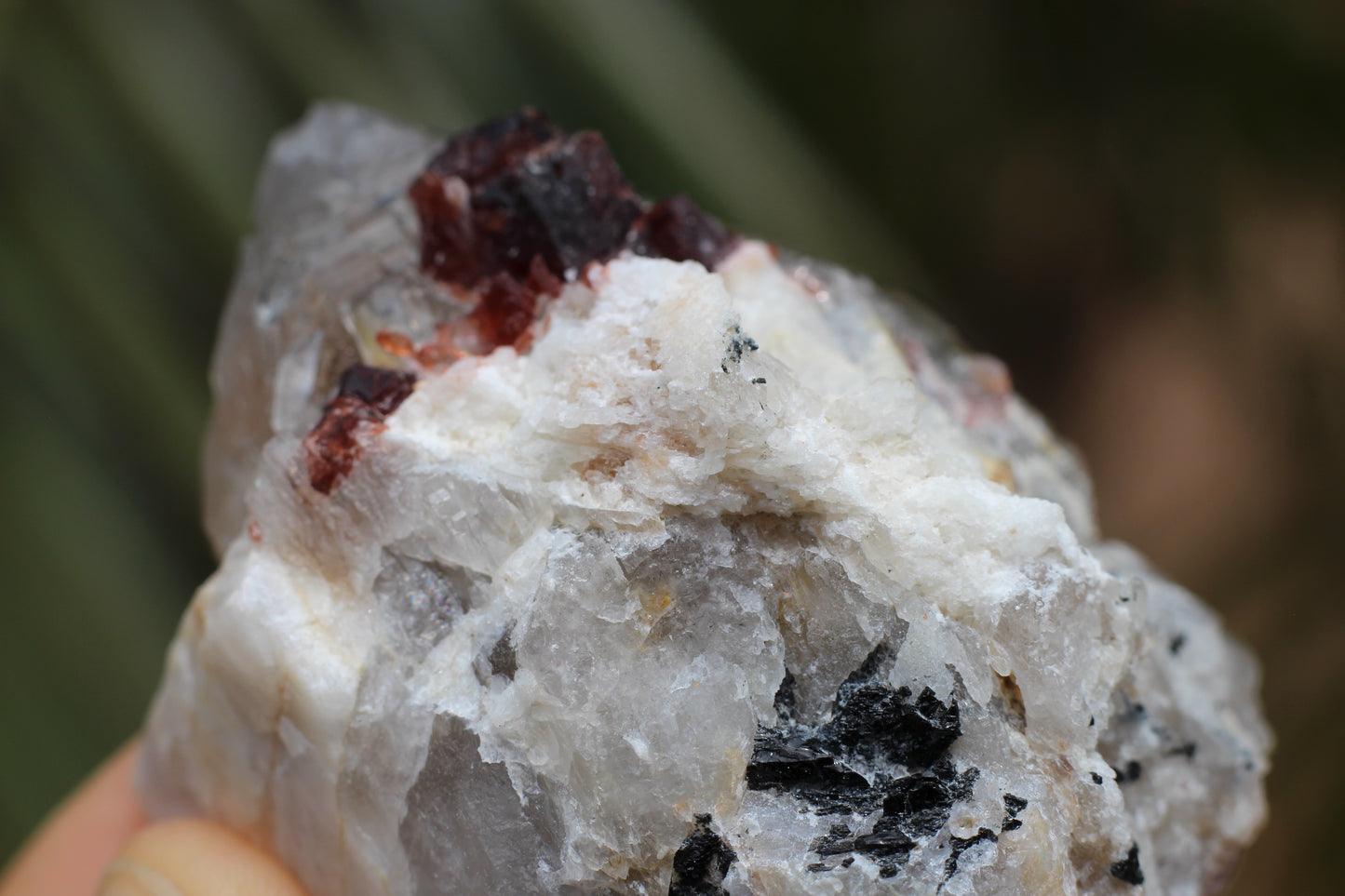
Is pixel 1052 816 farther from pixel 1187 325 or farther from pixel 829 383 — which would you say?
pixel 1187 325

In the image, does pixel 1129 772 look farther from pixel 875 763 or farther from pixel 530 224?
pixel 530 224

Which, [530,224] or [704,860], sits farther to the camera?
[530,224]

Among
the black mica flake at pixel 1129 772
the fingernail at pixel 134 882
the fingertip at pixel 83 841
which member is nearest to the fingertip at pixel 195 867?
the fingernail at pixel 134 882

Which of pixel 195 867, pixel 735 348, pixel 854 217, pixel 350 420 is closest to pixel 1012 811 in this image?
pixel 735 348

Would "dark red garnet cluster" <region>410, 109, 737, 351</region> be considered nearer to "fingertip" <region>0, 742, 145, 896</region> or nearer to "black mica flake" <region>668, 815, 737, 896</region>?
"black mica flake" <region>668, 815, 737, 896</region>

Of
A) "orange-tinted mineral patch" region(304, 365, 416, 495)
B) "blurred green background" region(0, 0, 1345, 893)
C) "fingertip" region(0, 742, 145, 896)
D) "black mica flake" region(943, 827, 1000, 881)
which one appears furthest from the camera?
"blurred green background" region(0, 0, 1345, 893)

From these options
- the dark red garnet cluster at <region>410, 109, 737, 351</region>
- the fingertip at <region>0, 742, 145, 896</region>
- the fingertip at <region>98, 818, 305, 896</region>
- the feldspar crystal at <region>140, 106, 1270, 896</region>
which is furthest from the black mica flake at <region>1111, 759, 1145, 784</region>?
the fingertip at <region>0, 742, 145, 896</region>
